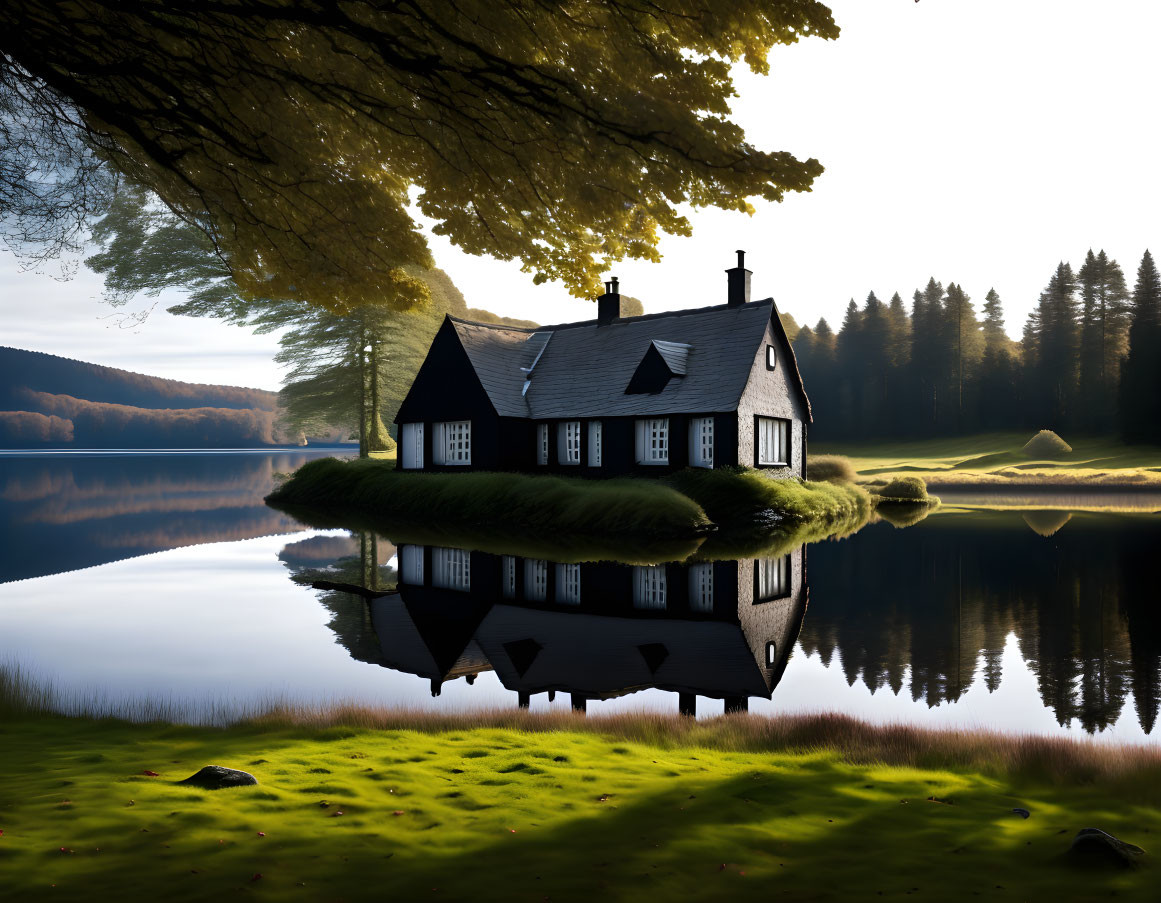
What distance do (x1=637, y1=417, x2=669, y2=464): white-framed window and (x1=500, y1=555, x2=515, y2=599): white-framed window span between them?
44.5 ft

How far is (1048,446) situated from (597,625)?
61742 millimetres

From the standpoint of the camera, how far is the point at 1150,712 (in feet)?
27.0

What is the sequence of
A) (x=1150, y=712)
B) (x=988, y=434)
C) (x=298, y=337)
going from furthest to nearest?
(x=988, y=434) → (x=298, y=337) → (x=1150, y=712)

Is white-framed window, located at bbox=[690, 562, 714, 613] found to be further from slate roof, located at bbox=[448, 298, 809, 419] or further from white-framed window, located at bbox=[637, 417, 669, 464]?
white-framed window, located at bbox=[637, 417, 669, 464]

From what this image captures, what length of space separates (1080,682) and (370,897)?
8.67 m

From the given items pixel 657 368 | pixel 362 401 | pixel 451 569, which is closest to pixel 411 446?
pixel 362 401

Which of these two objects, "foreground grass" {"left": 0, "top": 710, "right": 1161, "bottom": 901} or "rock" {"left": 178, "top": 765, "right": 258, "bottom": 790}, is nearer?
"foreground grass" {"left": 0, "top": 710, "right": 1161, "bottom": 901}

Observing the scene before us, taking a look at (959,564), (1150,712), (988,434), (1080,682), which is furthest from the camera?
(988,434)

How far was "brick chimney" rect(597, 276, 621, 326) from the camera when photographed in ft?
121

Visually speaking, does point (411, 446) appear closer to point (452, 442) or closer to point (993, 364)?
point (452, 442)

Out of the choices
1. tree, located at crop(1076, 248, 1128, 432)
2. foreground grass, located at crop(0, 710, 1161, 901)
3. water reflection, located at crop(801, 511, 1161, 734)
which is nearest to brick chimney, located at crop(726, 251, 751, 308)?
water reflection, located at crop(801, 511, 1161, 734)

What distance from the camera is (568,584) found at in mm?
15070

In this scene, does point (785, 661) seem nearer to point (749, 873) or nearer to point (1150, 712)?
point (1150, 712)

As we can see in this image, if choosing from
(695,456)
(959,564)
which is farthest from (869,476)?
(959,564)
